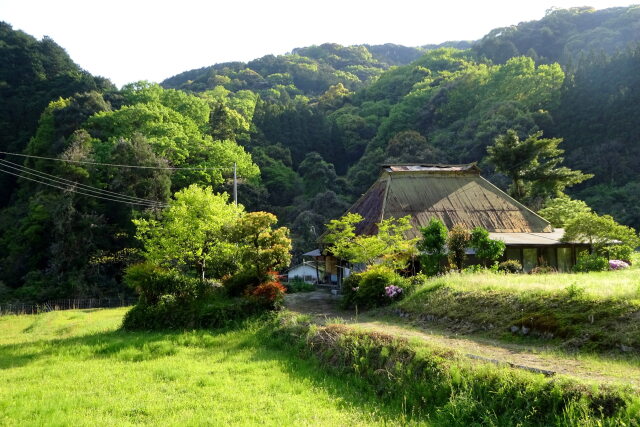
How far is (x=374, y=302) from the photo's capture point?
1658 centimetres

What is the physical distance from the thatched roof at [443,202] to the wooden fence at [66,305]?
60.7 feet

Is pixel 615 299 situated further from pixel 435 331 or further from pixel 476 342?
pixel 435 331

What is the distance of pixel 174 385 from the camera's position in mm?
9188

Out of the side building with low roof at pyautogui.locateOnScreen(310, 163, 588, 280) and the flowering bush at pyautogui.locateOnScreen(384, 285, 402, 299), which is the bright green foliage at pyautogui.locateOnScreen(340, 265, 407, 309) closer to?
the flowering bush at pyautogui.locateOnScreen(384, 285, 402, 299)

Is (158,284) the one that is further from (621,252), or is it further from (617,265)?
(621,252)

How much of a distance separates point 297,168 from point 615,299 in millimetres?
48546

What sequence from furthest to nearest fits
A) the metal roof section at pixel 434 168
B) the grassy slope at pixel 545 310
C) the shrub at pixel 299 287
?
the shrub at pixel 299 287
the metal roof section at pixel 434 168
the grassy slope at pixel 545 310

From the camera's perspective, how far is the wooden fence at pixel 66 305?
89.8 ft

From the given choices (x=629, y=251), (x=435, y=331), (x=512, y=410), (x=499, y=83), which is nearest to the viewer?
(x=512, y=410)

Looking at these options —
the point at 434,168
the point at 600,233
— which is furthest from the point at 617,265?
the point at 434,168

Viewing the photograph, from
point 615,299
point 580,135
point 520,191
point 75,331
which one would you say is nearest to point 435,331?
point 615,299

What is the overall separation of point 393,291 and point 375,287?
33.0 inches

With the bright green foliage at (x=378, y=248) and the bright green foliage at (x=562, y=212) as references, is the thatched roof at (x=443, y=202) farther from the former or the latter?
the bright green foliage at (x=562, y=212)

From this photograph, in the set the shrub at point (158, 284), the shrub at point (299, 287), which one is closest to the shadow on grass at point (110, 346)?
the shrub at point (158, 284)
